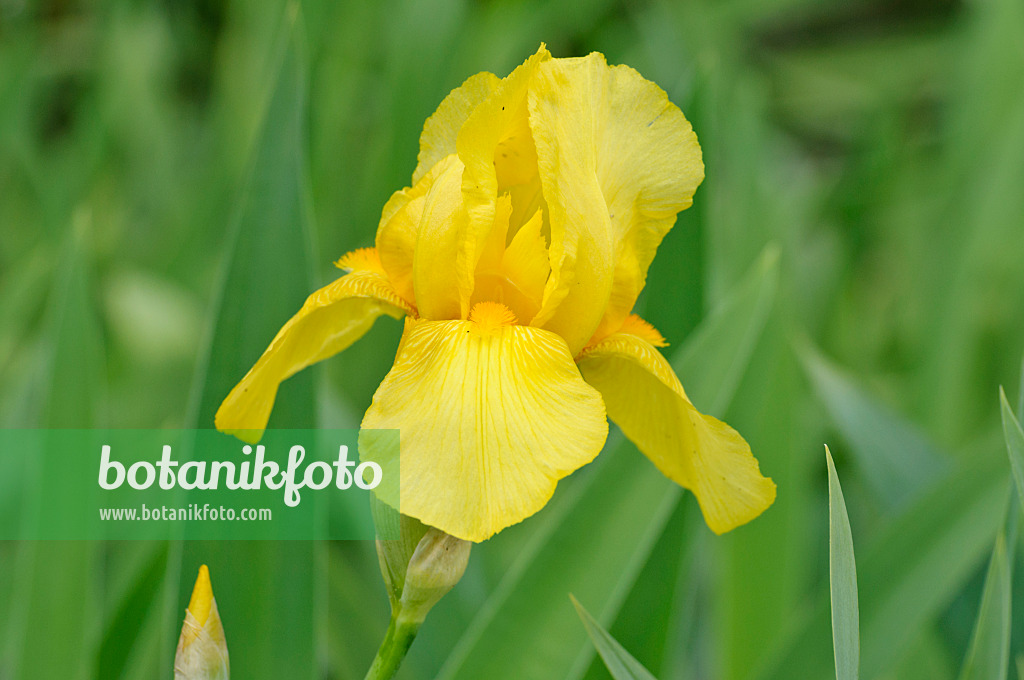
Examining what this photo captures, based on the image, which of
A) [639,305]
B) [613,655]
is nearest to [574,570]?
[613,655]

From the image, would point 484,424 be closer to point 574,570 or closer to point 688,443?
point 688,443

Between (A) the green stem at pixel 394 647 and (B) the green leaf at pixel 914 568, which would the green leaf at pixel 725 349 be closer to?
(B) the green leaf at pixel 914 568

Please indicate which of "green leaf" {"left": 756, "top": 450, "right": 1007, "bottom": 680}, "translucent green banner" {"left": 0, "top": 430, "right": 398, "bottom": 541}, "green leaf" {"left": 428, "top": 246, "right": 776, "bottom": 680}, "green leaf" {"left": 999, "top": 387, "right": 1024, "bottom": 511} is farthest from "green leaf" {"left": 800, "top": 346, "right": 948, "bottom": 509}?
"translucent green banner" {"left": 0, "top": 430, "right": 398, "bottom": 541}

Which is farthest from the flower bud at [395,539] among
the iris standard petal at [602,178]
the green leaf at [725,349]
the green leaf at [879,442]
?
the green leaf at [879,442]

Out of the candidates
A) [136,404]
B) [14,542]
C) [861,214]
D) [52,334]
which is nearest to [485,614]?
[52,334]

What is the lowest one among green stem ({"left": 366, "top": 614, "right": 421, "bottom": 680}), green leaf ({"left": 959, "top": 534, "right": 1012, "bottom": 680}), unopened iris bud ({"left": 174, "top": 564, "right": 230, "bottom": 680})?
green leaf ({"left": 959, "top": 534, "right": 1012, "bottom": 680})

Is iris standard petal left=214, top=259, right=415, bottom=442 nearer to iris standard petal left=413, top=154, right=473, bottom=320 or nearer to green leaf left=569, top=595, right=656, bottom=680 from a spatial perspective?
iris standard petal left=413, top=154, right=473, bottom=320
